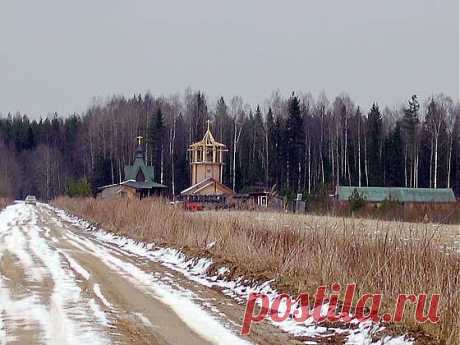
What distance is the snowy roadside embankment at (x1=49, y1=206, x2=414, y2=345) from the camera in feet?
24.8

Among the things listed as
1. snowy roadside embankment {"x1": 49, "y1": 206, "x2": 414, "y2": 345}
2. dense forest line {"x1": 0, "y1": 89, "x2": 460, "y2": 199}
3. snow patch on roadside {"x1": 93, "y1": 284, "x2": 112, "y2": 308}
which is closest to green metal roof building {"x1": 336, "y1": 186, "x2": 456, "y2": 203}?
dense forest line {"x1": 0, "y1": 89, "x2": 460, "y2": 199}

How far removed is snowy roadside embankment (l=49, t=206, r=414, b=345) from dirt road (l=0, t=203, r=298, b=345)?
34 centimetres

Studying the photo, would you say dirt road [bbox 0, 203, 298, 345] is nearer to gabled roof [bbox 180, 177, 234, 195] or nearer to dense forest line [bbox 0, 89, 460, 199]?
gabled roof [bbox 180, 177, 234, 195]

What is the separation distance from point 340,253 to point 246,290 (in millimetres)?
2019

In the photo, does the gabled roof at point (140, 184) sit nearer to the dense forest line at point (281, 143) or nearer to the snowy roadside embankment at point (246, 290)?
the dense forest line at point (281, 143)

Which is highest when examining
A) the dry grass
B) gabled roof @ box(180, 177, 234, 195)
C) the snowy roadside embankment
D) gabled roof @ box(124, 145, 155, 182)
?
gabled roof @ box(124, 145, 155, 182)

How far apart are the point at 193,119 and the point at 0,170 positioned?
3494 cm

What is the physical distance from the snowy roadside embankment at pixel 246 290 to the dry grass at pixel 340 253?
0.29 meters

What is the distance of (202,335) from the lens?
7.79 metres

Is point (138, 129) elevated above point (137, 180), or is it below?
above

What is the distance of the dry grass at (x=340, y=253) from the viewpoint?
26.1 feet

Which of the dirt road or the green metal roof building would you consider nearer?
the dirt road

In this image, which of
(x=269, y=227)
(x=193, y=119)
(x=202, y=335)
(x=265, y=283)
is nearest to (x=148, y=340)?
(x=202, y=335)

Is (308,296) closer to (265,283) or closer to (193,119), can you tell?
(265,283)
